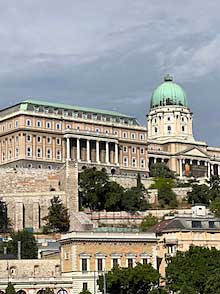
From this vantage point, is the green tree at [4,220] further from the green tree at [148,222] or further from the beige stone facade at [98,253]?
the beige stone facade at [98,253]

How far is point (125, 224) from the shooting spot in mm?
131875

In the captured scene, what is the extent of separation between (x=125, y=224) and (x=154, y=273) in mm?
41146

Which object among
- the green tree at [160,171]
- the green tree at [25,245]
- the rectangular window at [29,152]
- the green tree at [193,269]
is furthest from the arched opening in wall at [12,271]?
the green tree at [160,171]

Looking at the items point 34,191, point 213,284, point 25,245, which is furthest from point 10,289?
point 34,191

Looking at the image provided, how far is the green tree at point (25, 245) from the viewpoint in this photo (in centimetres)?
10988

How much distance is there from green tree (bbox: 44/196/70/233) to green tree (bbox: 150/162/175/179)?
48553 millimetres

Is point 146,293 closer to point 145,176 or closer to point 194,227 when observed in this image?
point 194,227

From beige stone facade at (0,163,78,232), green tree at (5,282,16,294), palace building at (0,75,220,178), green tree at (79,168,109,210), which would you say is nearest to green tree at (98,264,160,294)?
green tree at (5,282,16,294)

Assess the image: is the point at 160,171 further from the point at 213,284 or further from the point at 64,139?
the point at 213,284

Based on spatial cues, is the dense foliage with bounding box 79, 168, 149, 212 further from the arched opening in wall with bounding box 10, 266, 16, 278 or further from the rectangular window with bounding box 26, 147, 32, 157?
the arched opening in wall with bounding box 10, 266, 16, 278

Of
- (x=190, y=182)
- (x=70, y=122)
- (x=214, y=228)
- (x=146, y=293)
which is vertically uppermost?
(x=70, y=122)

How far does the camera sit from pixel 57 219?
12912cm

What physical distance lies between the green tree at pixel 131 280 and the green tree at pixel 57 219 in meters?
38.0

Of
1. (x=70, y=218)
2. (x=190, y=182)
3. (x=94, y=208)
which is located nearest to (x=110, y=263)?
(x=70, y=218)
